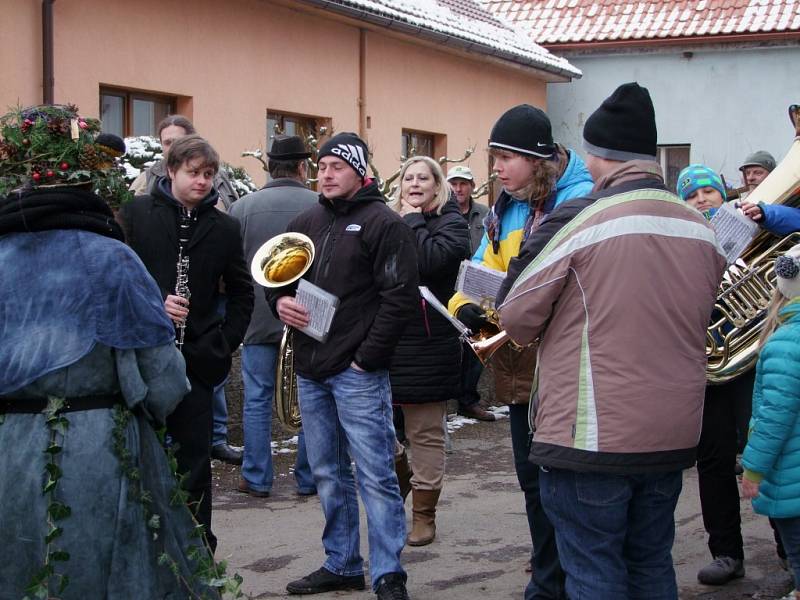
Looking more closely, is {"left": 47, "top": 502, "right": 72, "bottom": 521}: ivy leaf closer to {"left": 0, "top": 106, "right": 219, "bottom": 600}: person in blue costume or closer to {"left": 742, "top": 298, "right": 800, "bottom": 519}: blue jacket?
{"left": 0, "top": 106, "right": 219, "bottom": 600}: person in blue costume

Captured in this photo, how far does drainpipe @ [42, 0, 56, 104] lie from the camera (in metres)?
11.1

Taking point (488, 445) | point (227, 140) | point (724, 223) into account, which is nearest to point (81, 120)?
point (724, 223)

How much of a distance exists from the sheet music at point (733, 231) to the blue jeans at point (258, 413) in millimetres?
3237

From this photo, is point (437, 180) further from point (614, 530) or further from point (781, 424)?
point (614, 530)

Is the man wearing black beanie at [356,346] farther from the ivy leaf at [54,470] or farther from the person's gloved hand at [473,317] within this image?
the ivy leaf at [54,470]

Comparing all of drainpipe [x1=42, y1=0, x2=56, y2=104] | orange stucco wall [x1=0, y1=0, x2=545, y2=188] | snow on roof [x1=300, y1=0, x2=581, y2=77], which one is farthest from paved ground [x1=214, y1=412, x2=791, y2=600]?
snow on roof [x1=300, y1=0, x2=581, y2=77]

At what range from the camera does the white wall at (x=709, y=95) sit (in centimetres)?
2102

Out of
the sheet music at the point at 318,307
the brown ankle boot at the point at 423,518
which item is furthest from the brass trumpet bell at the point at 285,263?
the brown ankle boot at the point at 423,518

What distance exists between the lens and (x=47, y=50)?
36.4 feet

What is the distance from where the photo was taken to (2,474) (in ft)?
12.2

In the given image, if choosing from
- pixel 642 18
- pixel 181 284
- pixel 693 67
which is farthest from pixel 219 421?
pixel 642 18

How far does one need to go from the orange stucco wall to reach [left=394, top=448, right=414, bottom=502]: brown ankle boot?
5998mm

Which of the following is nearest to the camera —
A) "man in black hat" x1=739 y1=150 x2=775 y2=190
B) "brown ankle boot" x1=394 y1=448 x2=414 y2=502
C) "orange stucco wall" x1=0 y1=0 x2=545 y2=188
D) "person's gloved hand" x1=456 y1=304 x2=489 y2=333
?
"person's gloved hand" x1=456 y1=304 x2=489 y2=333

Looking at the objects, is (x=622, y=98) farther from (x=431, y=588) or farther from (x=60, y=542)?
(x=431, y=588)
